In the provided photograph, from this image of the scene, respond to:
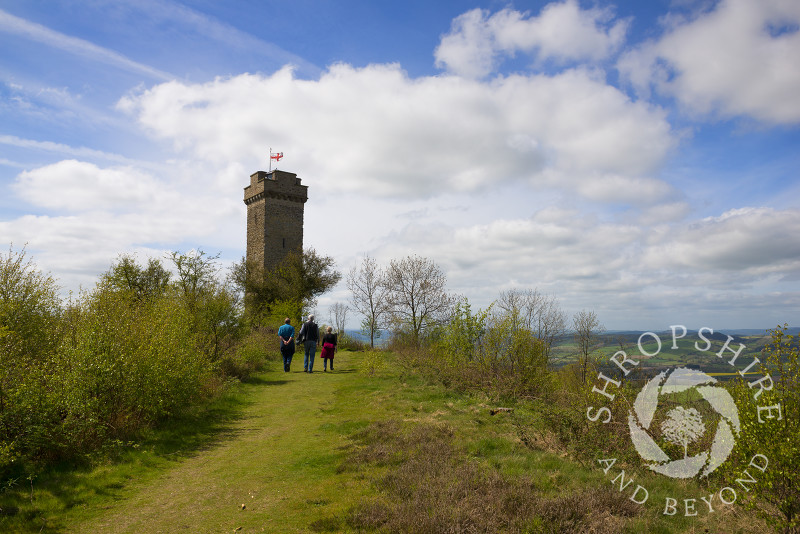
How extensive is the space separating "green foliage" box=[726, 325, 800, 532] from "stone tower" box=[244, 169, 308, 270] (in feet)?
131

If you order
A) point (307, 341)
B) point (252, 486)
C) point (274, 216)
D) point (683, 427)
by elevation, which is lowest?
point (252, 486)

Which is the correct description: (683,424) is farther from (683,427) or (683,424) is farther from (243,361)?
(243,361)

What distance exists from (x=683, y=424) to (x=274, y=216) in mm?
39699

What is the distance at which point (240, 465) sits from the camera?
7.90m

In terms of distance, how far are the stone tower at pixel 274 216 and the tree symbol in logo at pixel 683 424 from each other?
123ft

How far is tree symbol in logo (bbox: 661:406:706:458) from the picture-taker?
6.82 meters

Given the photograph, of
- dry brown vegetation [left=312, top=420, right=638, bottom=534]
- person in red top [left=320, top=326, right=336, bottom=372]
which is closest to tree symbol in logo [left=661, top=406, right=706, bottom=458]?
dry brown vegetation [left=312, top=420, right=638, bottom=534]

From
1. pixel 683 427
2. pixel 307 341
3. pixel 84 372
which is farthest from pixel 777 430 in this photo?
pixel 307 341

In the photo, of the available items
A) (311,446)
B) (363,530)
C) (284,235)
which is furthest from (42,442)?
(284,235)

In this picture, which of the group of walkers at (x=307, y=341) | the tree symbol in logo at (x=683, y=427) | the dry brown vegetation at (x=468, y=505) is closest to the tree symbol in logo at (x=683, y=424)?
the tree symbol in logo at (x=683, y=427)

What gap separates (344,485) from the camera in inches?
264

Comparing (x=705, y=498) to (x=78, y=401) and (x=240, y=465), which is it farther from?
(x=78, y=401)

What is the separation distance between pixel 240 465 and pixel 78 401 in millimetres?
3106

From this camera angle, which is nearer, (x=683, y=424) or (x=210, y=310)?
(x=683, y=424)
